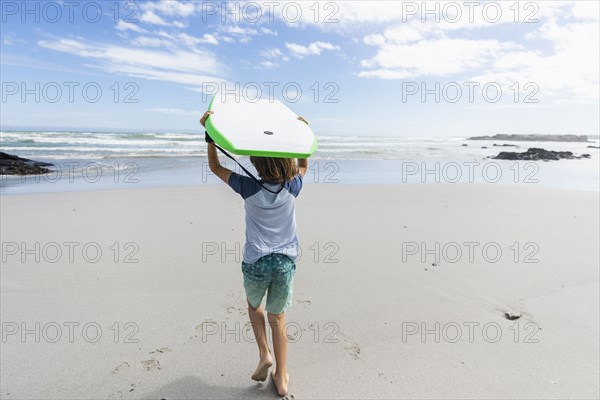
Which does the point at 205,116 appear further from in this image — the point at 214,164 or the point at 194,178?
the point at 194,178

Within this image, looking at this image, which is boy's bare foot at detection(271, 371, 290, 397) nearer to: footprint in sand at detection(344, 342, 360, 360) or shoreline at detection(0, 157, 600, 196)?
footprint in sand at detection(344, 342, 360, 360)

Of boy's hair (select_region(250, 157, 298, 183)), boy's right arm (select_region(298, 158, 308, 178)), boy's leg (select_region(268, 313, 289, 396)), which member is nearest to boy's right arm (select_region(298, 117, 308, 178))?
boy's right arm (select_region(298, 158, 308, 178))

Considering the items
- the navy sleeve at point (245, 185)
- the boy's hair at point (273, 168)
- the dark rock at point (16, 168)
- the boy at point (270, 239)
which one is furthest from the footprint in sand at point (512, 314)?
the dark rock at point (16, 168)

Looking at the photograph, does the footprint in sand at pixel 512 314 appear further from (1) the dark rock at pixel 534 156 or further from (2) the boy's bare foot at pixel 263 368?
(1) the dark rock at pixel 534 156

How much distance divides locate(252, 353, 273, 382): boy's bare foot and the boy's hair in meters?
1.18

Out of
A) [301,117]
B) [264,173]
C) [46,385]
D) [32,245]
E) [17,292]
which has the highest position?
[301,117]

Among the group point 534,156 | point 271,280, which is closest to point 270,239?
point 271,280

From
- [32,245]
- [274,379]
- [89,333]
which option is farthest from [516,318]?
[32,245]

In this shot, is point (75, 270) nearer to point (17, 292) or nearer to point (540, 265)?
point (17, 292)

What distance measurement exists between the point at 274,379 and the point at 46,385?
1.46 meters

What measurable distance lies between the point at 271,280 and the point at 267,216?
0.41 meters

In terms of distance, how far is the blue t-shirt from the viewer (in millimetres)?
2320

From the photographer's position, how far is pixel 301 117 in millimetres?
2660

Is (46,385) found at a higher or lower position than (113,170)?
lower
